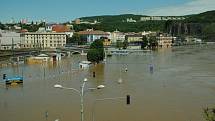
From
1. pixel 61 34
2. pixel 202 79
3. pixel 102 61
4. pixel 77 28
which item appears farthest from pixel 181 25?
pixel 202 79

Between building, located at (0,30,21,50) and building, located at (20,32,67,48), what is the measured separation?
1829mm

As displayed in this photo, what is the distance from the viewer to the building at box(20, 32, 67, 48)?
94062 mm

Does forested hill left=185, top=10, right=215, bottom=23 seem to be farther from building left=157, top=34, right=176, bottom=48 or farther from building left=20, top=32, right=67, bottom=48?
building left=20, top=32, right=67, bottom=48

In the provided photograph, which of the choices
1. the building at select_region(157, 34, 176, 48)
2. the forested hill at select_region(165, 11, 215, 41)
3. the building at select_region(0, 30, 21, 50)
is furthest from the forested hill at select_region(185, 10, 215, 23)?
the building at select_region(0, 30, 21, 50)

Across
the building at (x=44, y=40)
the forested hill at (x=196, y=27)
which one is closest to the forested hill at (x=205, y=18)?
the forested hill at (x=196, y=27)

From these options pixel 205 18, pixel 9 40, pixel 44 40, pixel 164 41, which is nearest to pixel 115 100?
pixel 44 40

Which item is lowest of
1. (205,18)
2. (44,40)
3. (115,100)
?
(115,100)

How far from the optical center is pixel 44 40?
311 feet

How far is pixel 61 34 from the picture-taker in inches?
3760

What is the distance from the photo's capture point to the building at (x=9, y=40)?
297 feet

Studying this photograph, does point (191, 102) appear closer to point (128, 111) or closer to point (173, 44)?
point (128, 111)

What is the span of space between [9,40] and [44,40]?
7593mm

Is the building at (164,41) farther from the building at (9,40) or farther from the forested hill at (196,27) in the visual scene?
the forested hill at (196,27)

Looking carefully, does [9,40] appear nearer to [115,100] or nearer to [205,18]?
[115,100]
